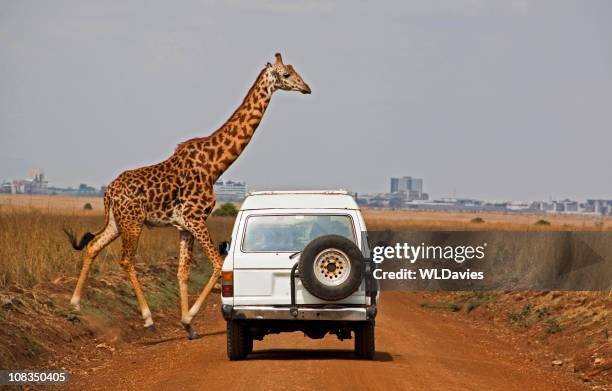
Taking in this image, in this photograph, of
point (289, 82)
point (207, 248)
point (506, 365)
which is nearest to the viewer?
point (506, 365)

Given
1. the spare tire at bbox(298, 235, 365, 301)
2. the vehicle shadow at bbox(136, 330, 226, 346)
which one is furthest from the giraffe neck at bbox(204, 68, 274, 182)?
the spare tire at bbox(298, 235, 365, 301)

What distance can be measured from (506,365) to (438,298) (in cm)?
1386

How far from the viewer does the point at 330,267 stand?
48.7ft

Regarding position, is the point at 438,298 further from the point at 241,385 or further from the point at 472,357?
the point at 241,385

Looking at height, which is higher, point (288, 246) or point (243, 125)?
point (243, 125)

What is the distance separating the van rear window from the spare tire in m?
0.62

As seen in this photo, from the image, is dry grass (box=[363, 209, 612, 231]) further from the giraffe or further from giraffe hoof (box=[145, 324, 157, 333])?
giraffe hoof (box=[145, 324, 157, 333])

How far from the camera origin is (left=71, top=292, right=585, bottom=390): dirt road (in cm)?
1392

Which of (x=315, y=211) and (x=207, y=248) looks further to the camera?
(x=207, y=248)

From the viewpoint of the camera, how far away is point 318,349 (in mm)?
17531

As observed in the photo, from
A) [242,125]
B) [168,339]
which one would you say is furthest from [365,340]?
[242,125]

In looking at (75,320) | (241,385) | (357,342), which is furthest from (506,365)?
(75,320)

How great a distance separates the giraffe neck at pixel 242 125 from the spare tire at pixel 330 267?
7.37 metres

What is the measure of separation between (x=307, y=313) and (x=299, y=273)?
484 mm
